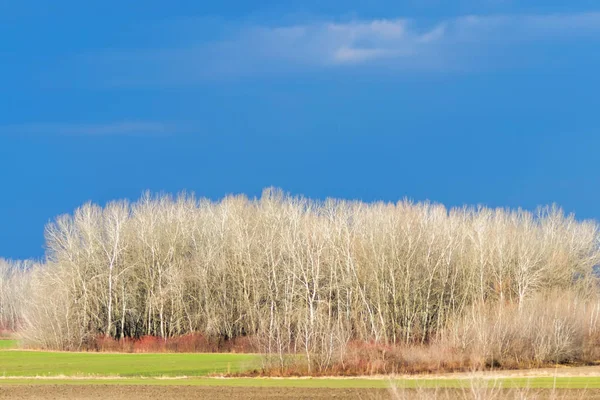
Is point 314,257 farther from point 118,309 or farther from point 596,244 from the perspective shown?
point 596,244

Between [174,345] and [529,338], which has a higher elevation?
[174,345]

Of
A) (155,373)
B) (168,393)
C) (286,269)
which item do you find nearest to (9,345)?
(286,269)

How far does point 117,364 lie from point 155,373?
8545 mm

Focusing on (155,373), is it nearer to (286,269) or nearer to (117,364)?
(117,364)

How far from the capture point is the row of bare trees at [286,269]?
3155 inches

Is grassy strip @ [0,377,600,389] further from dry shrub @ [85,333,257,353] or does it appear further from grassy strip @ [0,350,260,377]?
dry shrub @ [85,333,257,353]

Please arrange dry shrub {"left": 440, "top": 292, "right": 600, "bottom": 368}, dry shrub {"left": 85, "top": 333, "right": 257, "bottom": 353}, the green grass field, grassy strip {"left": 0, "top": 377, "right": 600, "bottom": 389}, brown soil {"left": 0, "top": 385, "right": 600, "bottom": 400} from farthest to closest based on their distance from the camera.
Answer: dry shrub {"left": 85, "top": 333, "right": 257, "bottom": 353} → dry shrub {"left": 440, "top": 292, "right": 600, "bottom": 368} → the green grass field → grassy strip {"left": 0, "top": 377, "right": 600, "bottom": 389} → brown soil {"left": 0, "top": 385, "right": 600, "bottom": 400}

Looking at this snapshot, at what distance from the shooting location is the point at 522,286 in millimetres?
80375

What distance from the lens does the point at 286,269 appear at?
82.4 metres

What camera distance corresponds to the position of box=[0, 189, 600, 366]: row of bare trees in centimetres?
8012

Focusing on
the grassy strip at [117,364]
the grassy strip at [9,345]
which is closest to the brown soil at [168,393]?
the grassy strip at [117,364]

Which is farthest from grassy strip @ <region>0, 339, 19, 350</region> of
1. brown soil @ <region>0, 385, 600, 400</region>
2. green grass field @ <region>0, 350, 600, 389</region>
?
brown soil @ <region>0, 385, 600, 400</region>

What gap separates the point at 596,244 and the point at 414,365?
4344 cm

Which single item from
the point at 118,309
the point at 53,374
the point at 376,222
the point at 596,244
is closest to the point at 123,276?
the point at 118,309
